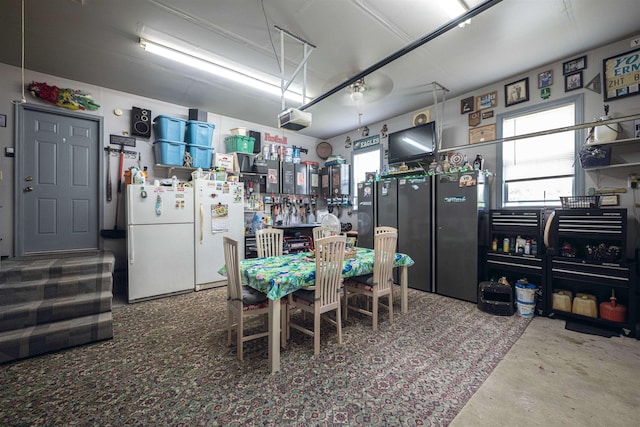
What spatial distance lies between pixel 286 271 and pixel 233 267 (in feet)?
1.51

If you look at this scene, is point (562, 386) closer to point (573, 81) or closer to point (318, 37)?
point (573, 81)

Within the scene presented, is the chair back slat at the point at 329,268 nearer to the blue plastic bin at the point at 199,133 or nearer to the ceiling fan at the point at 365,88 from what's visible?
the ceiling fan at the point at 365,88

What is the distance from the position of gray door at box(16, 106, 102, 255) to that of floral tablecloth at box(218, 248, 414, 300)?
2910mm

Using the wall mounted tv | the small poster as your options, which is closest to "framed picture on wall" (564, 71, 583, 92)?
the wall mounted tv

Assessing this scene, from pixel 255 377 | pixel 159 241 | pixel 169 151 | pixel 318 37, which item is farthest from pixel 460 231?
pixel 169 151

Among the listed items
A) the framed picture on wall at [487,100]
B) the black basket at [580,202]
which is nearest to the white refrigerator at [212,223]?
the framed picture on wall at [487,100]

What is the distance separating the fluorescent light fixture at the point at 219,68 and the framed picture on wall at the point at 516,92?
2985mm

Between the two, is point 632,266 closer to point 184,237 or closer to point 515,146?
point 515,146

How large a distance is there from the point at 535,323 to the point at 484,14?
3262 mm

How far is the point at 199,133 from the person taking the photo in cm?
452

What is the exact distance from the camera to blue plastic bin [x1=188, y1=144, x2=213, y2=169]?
4.49 metres

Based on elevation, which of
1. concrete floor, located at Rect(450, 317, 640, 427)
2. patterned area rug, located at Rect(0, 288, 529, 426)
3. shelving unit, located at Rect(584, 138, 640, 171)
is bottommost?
concrete floor, located at Rect(450, 317, 640, 427)

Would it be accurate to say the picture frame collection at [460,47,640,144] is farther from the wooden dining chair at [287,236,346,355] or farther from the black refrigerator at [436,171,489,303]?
the wooden dining chair at [287,236,346,355]

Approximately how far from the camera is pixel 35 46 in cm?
301
